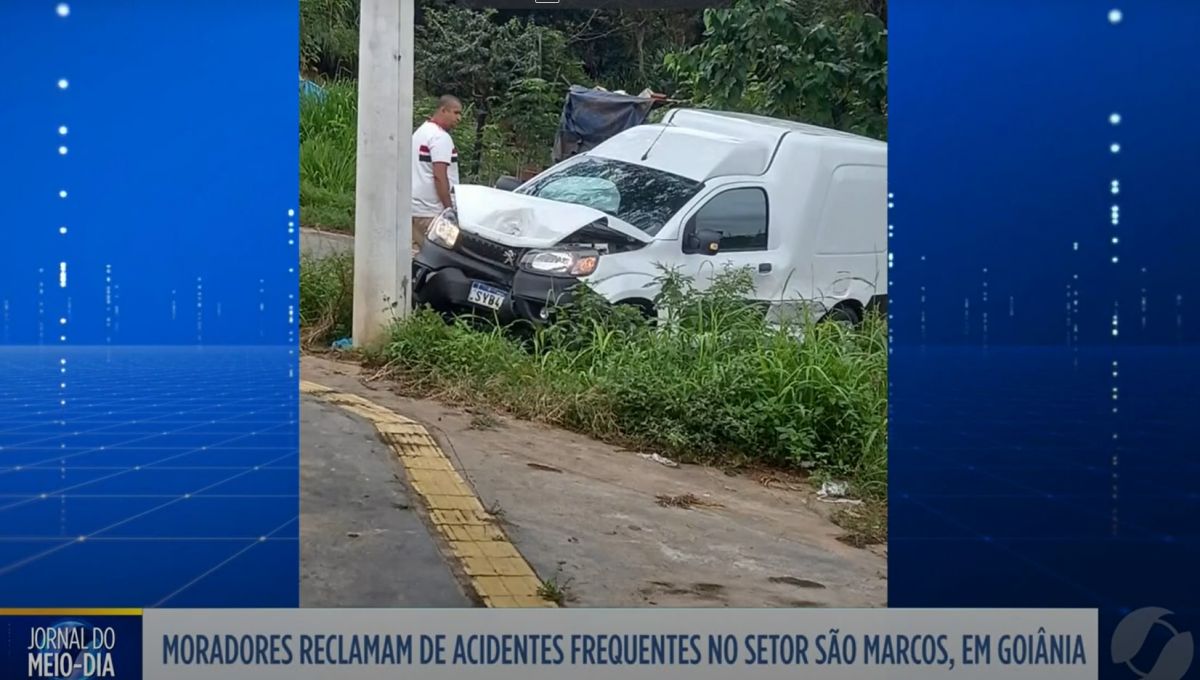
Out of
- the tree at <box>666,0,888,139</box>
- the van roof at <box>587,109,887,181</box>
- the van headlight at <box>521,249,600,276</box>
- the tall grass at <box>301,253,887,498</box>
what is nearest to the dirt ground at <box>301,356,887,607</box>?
the tall grass at <box>301,253,887,498</box>

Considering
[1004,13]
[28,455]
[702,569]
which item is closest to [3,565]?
[28,455]

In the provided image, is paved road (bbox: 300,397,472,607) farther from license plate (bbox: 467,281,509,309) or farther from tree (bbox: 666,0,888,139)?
tree (bbox: 666,0,888,139)

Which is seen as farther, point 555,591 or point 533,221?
point 533,221

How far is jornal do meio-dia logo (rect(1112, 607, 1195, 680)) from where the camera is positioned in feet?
8.10

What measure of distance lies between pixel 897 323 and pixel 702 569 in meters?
0.74

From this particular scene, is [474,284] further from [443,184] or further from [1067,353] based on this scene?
[1067,353]

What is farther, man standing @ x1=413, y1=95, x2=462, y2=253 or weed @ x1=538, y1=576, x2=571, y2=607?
man standing @ x1=413, y1=95, x2=462, y2=253

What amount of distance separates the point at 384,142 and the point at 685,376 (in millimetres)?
923

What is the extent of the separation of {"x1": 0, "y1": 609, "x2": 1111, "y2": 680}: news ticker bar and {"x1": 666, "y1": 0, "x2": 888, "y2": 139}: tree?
1.19 m

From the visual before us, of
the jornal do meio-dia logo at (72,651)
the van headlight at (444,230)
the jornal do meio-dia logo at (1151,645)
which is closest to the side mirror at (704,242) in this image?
the van headlight at (444,230)

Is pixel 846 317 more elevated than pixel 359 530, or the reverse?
pixel 846 317

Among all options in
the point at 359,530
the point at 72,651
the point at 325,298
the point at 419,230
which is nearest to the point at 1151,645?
the point at 359,530

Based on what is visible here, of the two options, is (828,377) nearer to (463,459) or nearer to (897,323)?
(897,323)

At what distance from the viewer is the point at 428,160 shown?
8.27 ft
